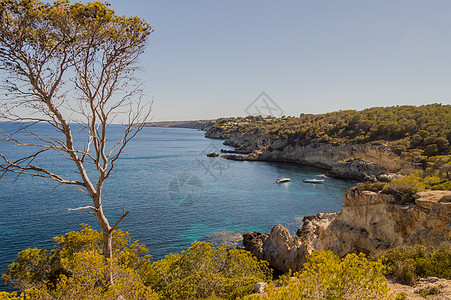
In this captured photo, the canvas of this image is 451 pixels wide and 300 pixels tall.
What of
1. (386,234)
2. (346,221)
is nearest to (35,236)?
(346,221)

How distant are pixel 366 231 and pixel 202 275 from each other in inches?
544

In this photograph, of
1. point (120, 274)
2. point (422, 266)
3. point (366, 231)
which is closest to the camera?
point (120, 274)

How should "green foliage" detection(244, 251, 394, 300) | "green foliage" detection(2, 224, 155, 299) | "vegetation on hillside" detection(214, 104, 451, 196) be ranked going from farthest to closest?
1. "vegetation on hillside" detection(214, 104, 451, 196)
2. "green foliage" detection(2, 224, 155, 299)
3. "green foliage" detection(244, 251, 394, 300)

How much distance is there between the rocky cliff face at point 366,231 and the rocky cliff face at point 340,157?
88.6 feet

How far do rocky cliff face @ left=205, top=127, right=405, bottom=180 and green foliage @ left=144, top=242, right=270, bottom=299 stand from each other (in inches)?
1483

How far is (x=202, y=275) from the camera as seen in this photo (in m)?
10.7

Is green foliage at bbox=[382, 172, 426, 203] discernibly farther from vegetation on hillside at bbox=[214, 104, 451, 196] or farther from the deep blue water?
the deep blue water

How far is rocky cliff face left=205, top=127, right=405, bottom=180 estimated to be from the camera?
47.5 meters

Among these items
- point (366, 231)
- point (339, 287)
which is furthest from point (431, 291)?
point (366, 231)

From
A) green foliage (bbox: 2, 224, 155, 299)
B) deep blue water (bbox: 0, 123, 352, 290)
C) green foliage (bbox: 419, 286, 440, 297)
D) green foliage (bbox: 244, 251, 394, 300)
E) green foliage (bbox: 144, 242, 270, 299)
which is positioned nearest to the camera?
green foliage (bbox: 244, 251, 394, 300)

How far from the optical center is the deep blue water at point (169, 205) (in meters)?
23.5

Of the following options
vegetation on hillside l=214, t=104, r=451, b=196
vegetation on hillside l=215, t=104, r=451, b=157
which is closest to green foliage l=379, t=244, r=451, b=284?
vegetation on hillside l=214, t=104, r=451, b=196

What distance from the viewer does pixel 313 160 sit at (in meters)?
63.0

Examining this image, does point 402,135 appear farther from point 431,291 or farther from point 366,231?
point 431,291
